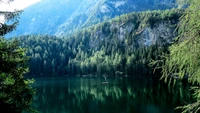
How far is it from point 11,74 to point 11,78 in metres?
0.40

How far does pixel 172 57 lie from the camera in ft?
20.7

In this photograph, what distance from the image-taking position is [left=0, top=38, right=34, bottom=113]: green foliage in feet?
32.5

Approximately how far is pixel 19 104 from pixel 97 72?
151704mm

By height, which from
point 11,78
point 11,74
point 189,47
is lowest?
point 11,78

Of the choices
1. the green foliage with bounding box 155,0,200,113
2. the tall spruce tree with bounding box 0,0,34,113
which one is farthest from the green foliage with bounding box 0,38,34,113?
the green foliage with bounding box 155,0,200,113

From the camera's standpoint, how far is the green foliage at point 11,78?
9.91 m

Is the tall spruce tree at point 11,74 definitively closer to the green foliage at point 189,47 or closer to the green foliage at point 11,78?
the green foliage at point 11,78

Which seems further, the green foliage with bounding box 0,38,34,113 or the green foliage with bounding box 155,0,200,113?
the green foliage with bounding box 0,38,34,113

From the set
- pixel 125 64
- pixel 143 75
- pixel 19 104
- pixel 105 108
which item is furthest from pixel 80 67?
pixel 19 104

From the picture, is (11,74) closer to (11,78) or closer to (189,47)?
(11,78)

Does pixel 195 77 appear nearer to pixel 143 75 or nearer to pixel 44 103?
pixel 44 103

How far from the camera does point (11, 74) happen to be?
33.5ft

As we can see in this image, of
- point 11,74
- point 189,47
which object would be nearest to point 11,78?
point 11,74

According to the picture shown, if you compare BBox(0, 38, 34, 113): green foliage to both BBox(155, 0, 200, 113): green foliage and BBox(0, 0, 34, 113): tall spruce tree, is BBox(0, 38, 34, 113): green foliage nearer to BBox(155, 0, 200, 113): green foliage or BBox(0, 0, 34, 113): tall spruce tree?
BBox(0, 0, 34, 113): tall spruce tree
